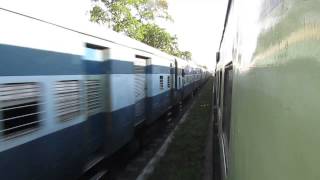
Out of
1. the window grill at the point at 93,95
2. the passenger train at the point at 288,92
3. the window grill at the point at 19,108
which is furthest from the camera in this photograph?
the window grill at the point at 93,95

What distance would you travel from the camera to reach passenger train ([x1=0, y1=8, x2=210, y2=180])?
382 cm

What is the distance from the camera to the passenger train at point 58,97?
3.82 m

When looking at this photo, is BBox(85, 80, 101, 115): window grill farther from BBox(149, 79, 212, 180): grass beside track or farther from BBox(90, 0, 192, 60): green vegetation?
BBox(90, 0, 192, 60): green vegetation

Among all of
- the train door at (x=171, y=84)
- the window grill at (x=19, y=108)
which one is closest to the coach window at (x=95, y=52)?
the window grill at (x=19, y=108)

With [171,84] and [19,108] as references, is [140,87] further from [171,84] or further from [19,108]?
[171,84]

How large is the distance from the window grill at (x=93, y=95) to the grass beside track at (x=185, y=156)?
234 cm

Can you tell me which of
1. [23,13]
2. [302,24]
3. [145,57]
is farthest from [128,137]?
[302,24]

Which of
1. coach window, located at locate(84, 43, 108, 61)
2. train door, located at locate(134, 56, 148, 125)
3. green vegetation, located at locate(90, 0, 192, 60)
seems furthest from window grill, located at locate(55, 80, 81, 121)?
green vegetation, located at locate(90, 0, 192, 60)

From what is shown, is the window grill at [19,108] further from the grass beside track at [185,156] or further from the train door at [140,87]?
the train door at [140,87]

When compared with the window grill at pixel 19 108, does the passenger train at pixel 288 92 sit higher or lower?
higher

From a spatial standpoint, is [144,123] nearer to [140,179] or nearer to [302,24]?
[140,179]

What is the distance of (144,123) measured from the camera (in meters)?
11.4

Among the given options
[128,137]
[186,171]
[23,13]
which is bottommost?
[186,171]

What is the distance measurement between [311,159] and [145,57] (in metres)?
10.5
